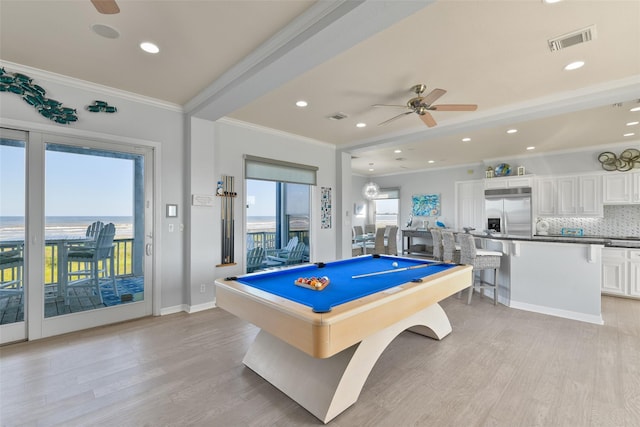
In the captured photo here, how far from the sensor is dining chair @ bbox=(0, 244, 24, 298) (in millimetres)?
2859

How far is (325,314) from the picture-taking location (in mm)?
1515

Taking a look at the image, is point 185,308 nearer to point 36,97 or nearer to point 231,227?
point 231,227

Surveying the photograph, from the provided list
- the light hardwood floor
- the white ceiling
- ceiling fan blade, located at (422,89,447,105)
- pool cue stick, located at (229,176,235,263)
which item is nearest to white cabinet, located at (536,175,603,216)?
the white ceiling

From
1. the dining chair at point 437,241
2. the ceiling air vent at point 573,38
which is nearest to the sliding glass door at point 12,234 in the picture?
the ceiling air vent at point 573,38

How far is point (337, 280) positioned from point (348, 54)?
2.03 m

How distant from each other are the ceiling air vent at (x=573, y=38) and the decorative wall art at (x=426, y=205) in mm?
6021

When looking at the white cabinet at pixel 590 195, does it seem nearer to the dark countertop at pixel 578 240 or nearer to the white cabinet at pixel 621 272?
the dark countertop at pixel 578 240

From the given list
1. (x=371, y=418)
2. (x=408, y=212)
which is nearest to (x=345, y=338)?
(x=371, y=418)

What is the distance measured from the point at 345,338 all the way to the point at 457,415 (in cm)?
103

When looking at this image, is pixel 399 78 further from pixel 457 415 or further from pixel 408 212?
pixel 408 212

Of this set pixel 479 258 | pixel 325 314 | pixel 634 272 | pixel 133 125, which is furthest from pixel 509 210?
pixel 133 125

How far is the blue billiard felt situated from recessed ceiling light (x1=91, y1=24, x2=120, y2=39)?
2.23 metres

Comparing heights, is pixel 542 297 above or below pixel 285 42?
below

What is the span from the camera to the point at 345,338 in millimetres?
1556
